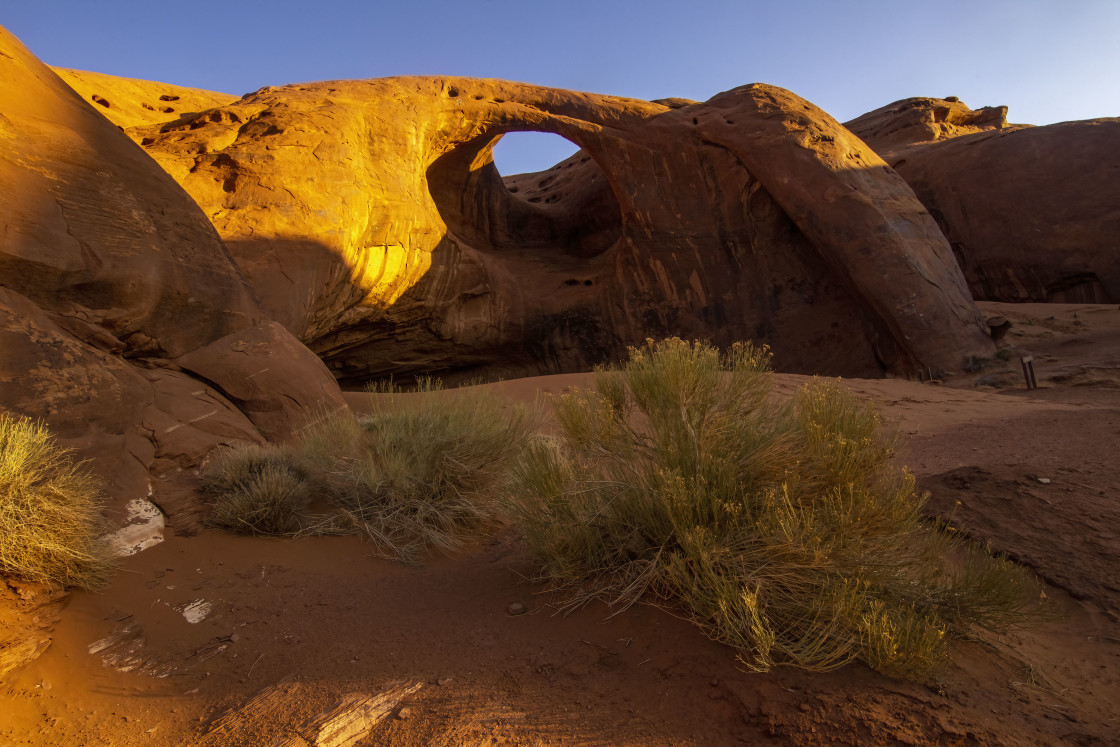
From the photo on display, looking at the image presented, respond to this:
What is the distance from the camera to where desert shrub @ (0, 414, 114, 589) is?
3.20 meters

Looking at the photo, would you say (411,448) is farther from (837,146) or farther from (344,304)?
(837,146)

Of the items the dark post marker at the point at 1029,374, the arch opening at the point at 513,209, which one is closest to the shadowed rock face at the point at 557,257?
the arch opening at the point at 513,209

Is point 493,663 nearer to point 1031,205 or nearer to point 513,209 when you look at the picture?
point 513,209

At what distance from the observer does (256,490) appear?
15.9ft

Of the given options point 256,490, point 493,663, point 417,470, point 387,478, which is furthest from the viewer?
point 417,470

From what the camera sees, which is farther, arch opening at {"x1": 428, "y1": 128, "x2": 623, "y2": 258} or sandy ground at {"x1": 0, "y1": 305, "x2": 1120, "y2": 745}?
arch opening at {"x1": 428, "y1": 128, "x2": 623, "y2": 258}

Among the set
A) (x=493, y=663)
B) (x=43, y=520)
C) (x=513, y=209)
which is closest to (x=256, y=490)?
(x=43, y=520)

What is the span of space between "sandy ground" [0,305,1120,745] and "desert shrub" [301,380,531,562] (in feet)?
1.06

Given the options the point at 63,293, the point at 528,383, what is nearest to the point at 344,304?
the point at 528,383

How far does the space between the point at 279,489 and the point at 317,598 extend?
1.34 meters

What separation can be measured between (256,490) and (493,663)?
2.78 m

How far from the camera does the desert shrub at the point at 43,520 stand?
320 centimetres

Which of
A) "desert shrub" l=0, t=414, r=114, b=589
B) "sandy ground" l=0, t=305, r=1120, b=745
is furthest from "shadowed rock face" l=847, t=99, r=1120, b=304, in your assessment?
"desert shrub" l=0, t=414, r=114, b=589

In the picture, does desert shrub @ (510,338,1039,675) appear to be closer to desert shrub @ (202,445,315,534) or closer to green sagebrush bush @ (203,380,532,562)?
green sagebrush bush @ (203,380,532,562)
